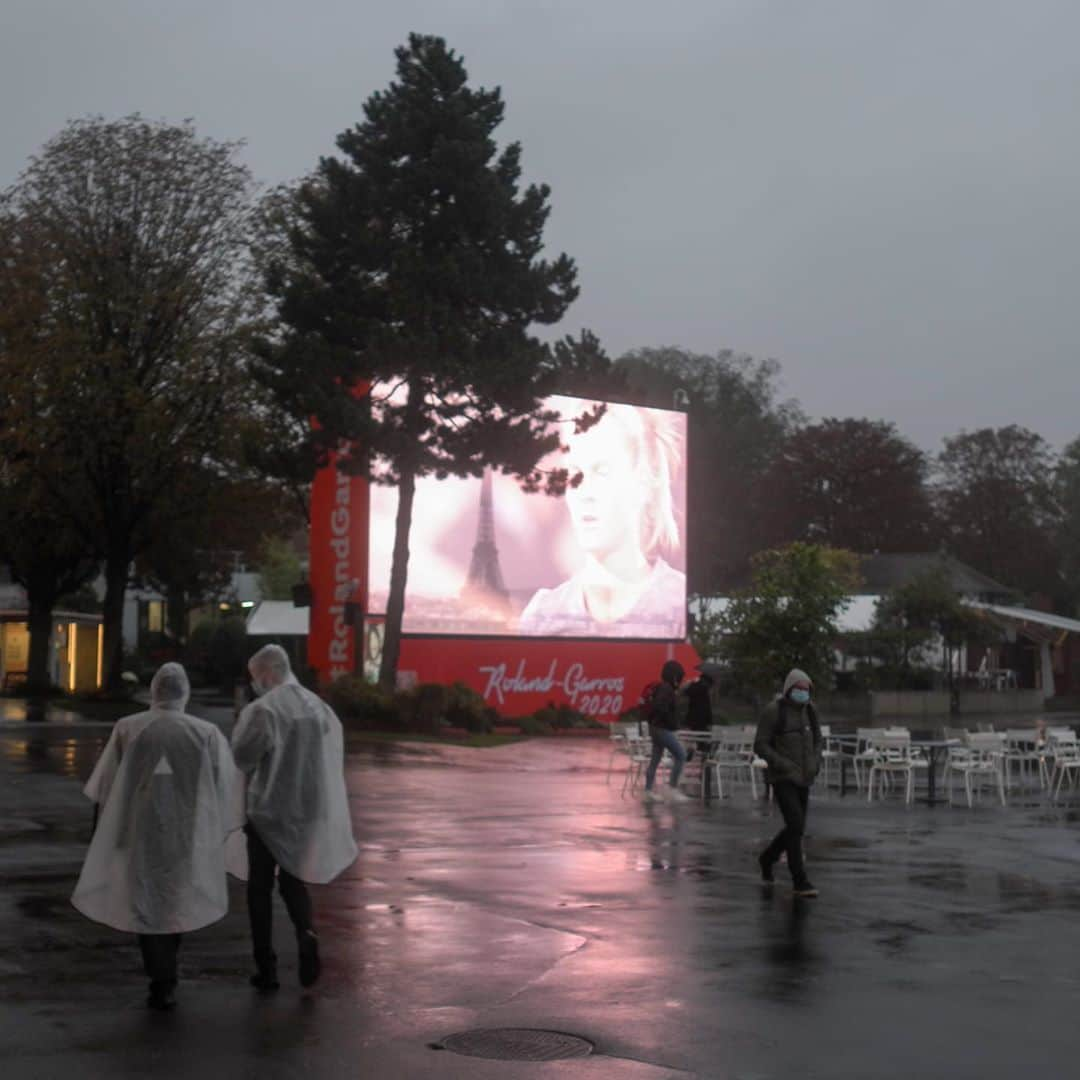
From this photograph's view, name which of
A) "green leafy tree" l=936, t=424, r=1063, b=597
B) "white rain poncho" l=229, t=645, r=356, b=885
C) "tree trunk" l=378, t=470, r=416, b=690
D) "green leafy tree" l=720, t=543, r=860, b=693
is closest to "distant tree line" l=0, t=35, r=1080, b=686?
"tree trunk" l=378, t=470, r=416, b=690

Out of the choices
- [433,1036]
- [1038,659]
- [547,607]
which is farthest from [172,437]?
[1038,659]

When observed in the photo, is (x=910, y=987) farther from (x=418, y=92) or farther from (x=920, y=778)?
(x=418, y=92)

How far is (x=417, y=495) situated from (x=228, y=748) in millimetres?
Answer: 31984

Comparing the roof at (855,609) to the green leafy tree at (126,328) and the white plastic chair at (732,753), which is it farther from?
the white plastic chair at (732,753)

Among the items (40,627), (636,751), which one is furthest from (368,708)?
(40,627)

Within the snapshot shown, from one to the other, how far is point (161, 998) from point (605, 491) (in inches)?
1393

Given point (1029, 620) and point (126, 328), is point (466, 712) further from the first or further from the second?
point (1029, 620)

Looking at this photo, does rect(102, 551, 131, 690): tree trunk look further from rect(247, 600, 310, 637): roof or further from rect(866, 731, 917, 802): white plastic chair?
rect(866, 731, 917, 802): white plastic chair

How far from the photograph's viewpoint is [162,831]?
26.2 feet

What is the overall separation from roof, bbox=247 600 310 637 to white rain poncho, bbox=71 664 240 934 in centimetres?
3985

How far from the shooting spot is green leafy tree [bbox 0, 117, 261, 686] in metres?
41.6

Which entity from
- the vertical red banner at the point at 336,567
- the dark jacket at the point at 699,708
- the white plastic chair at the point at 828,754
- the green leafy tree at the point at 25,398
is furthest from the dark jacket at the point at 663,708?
the green leafy tree at the point at 25,398

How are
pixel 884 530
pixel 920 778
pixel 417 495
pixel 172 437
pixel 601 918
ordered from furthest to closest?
pixel 884 530 < pixel 172 437 < pixel 417 495 < pixel 920 778 < pixel 601 918

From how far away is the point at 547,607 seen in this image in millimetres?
41812
